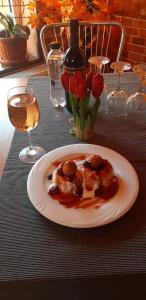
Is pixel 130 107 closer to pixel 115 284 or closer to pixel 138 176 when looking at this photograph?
pixel 138 176

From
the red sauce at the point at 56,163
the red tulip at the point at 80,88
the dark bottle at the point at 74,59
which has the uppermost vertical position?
the dark bottle at the point at 74,59

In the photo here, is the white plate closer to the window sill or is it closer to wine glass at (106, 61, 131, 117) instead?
wine glass at (106, 61, 131, 117)

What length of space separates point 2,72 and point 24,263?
1.80 metres

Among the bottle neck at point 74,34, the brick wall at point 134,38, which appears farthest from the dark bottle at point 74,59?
the brick wall at point 134,38

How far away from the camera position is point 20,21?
211cm

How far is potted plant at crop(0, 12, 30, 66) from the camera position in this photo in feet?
6.50

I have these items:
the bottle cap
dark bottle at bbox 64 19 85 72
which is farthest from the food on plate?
the bottle cap

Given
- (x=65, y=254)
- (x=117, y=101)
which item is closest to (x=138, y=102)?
(x=117, y=101)

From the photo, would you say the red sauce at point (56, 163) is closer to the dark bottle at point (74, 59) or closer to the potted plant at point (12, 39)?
the dark bottle at point (74, 59)

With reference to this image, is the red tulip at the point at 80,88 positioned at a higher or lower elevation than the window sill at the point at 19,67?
higher

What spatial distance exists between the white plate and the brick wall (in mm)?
1568

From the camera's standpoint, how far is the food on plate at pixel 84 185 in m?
0.58

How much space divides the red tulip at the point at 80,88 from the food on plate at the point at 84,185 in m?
0.19

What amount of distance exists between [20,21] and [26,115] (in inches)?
65.6
